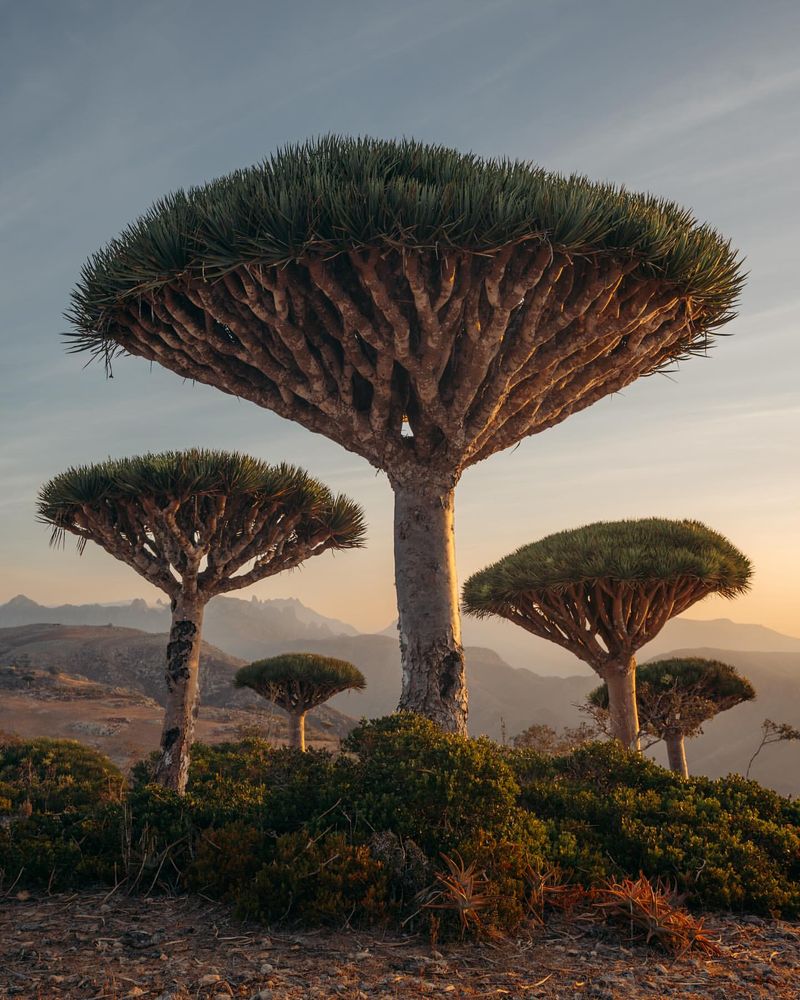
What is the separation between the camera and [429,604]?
791cm

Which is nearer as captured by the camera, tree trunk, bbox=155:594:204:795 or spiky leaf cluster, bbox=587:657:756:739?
tree trunk, bbox=155:594:204:795

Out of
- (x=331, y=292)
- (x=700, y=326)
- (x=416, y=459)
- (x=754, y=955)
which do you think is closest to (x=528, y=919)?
(x=754, y=955)

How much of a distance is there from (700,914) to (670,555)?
7.98 m

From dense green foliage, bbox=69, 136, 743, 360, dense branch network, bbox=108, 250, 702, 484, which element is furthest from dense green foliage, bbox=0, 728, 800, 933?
dense green foliage, bbox=69, 136, 743, 360

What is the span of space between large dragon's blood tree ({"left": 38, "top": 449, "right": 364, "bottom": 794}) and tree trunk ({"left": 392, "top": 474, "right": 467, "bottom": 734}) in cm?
477

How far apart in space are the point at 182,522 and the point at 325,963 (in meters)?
9.47

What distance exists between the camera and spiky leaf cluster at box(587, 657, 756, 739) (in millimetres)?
15656

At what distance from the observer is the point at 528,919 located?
449cm

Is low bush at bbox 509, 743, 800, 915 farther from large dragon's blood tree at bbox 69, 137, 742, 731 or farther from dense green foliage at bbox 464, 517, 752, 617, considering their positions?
dense green foliage at bbox 464, 517, 752, 617

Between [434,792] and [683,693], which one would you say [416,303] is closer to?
[434,792]

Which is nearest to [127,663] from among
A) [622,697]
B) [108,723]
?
[108,723]

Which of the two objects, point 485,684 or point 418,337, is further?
point 485,684

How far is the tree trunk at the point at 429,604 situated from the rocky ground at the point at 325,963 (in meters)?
3.26

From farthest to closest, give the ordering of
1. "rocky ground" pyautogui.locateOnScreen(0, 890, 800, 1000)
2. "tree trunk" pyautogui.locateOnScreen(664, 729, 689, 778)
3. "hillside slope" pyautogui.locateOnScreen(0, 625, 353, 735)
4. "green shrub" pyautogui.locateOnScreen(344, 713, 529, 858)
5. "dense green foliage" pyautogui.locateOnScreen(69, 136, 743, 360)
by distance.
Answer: "hillside slope" pyautogui.locateOnScreen(0, 625, 353, 735), "tree trunk" pyautogui.locateOnScreen(664, 729, 689, 778), "dense green foliage" pyautogui.locateOnScreen(69, 136, 743, 360), "green shrub" pyautogui.locateOnScreen(344, 713, 529, 858), "rocky ground" pyautogui.locateOnScreen(0, 890, 800, 1000)
